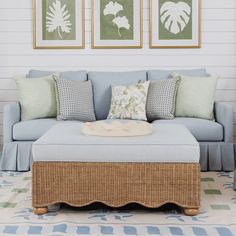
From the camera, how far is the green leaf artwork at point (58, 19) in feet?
16.6

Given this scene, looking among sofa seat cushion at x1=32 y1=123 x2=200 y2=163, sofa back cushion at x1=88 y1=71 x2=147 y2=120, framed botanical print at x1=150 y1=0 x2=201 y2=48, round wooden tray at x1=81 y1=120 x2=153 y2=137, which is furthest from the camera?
framed botanical print at x1=150 y1=0 x2=201 y2=48

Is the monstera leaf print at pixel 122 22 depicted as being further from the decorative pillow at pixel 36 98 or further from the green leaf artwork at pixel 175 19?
the decorative pillow at pixel 36 98

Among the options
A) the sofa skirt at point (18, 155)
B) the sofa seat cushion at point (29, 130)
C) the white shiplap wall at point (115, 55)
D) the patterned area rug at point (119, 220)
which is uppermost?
the white shiplap wall at point (115, 55)

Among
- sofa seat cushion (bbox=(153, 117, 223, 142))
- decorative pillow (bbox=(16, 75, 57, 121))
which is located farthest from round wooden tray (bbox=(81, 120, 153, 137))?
decorative pillow (bbox=(16, 75, 57, 121))

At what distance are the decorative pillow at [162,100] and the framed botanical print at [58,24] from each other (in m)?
1.05

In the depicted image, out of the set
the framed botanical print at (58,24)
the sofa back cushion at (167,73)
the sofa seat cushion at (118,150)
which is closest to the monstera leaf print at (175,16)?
the sofa back cushion at (167,73)

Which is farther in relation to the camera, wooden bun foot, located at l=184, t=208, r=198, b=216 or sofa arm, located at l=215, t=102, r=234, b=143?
sofa arm, located at l=215, t=102, r=234, b=143

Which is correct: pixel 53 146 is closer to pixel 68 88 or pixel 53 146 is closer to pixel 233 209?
pixel 233 209

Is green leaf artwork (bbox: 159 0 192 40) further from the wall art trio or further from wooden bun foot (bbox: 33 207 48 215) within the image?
wooden bun foot (bbox: 33 207 48 215)

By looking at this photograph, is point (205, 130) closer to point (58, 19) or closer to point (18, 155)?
point (18, 155)

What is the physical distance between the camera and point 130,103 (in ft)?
14.6

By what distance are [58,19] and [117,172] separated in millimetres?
2610

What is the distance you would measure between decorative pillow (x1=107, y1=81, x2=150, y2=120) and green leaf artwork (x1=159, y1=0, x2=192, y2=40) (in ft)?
2.81

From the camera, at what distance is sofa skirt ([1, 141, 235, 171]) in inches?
167
